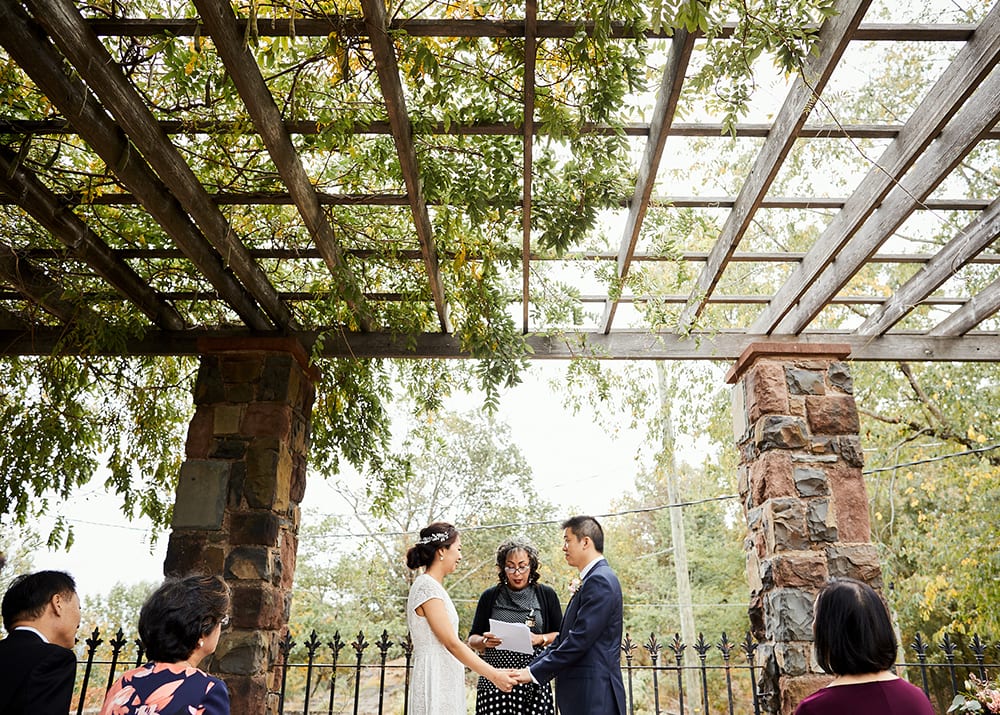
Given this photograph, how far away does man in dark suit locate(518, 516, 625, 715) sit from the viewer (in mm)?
2955

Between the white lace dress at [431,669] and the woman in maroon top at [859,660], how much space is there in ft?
5.41

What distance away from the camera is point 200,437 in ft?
14.7

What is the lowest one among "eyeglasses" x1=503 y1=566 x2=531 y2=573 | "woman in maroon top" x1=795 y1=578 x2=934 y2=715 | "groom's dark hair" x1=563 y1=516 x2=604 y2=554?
"woman in maroon top" x1=795 y1=578 x2=934 y2=715

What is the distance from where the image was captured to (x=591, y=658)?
300 cm

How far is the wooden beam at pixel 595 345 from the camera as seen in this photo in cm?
472

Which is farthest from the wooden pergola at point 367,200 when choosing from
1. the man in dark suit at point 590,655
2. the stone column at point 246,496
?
the man in dark suit at point 590,655

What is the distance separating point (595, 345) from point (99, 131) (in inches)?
122

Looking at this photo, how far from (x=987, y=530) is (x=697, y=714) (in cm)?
853

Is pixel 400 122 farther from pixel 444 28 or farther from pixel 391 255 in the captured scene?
pixel 391 255

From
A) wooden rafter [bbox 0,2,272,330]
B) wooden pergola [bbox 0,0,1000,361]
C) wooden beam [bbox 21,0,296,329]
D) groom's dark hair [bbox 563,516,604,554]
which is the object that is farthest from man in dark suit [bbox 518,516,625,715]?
wooden rafter [bbox 0,2,272,330]

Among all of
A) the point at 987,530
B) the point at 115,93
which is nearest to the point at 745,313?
→ the point at 987,530

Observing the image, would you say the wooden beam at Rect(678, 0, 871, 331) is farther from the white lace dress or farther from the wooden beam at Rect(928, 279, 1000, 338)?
the white lace dress

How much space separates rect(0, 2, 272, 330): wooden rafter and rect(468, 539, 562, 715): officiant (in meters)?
2.19

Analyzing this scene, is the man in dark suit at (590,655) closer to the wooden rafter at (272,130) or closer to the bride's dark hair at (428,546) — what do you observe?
the bride's dark hair at (428,546)
